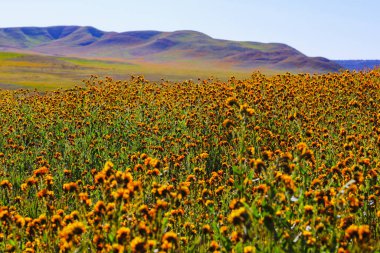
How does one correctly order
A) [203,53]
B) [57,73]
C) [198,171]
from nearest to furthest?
[198,171] < [57,73] < [203,53]

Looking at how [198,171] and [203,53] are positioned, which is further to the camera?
[203,53]

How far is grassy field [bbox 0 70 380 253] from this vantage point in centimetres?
394

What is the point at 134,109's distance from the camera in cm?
1470

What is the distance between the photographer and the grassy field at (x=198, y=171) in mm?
3943

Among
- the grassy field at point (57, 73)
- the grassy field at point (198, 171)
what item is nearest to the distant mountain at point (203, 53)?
the grassy field at point (57, 73)

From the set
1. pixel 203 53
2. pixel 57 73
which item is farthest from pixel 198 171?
pixel 203 53

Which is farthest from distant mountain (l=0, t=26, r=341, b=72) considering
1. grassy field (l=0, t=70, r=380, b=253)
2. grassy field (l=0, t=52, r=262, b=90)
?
grassy field (l=0, t=70, r=380, b=253)

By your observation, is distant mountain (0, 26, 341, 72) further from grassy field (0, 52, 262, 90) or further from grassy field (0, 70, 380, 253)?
grassy field (0, 70, 380, 253)

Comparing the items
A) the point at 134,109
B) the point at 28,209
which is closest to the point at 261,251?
the point at 28,209

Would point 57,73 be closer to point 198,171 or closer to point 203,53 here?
point 198,171

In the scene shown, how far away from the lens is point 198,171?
705 cm

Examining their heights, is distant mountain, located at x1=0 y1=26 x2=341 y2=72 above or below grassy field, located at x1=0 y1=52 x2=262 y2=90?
above

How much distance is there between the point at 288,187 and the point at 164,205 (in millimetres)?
1090

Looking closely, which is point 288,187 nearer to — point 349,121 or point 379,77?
point 349,121
